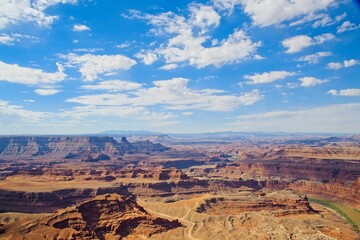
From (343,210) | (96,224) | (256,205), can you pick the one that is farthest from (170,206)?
(343,210)

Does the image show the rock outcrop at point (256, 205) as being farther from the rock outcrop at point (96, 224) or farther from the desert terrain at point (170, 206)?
the rock outcrop at point (96, 224)

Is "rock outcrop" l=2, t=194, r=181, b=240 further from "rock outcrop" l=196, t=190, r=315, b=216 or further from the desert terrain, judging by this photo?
"rock outcrop" l=196, t=190, r=315, b=216

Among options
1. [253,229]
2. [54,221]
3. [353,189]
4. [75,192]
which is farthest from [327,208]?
[54,221]

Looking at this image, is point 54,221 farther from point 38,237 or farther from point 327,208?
point 327,208

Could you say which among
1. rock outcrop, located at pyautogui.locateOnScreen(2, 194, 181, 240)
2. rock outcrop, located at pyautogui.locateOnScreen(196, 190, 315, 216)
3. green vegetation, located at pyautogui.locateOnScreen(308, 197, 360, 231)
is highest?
rock outcrop, located at pyautogui.locateOnScreen(2, 194, 181, 240)

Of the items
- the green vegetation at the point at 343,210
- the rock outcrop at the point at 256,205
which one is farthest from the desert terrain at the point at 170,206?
the rock outcrop at the point at 256,205

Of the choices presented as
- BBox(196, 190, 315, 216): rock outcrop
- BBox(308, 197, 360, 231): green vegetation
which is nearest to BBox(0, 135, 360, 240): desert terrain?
BBox(308, 197, 360, 231): green vegetation

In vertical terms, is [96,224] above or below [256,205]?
above

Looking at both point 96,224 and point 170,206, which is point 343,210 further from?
point 96,224
